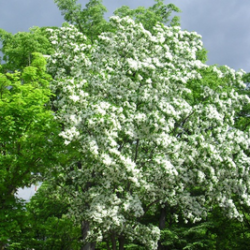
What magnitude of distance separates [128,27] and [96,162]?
7980 mm

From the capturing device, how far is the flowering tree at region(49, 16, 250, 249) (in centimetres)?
1460

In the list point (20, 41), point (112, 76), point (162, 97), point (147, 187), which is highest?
point (20, 41)

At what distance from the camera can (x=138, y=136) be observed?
51.4 feet

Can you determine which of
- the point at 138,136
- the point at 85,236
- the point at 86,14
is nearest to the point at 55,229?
the point at 85,236

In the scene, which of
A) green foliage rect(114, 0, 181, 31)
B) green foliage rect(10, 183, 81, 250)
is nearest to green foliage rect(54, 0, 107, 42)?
green foliage rect(114, 0, 181, 31)

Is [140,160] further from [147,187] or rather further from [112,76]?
[112,76]

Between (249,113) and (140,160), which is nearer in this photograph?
(140,160)

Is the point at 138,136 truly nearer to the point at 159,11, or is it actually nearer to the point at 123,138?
the point at 123,138

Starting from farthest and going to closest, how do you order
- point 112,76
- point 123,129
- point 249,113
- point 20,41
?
1. point 249,113
2. point 20,41
3. point 112,76
4. point 123,129

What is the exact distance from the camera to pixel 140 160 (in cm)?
1722

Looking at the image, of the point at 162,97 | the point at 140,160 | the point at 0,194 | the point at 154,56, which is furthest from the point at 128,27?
the point at 0,194

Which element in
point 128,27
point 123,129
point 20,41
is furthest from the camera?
point 20,41

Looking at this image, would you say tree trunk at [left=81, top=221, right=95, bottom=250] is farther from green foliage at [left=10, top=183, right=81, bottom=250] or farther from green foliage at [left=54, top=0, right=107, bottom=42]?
green foliage at [left=54, top=0, right=107, bottom=42]

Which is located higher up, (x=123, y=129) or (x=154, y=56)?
(x=154, y=56)
